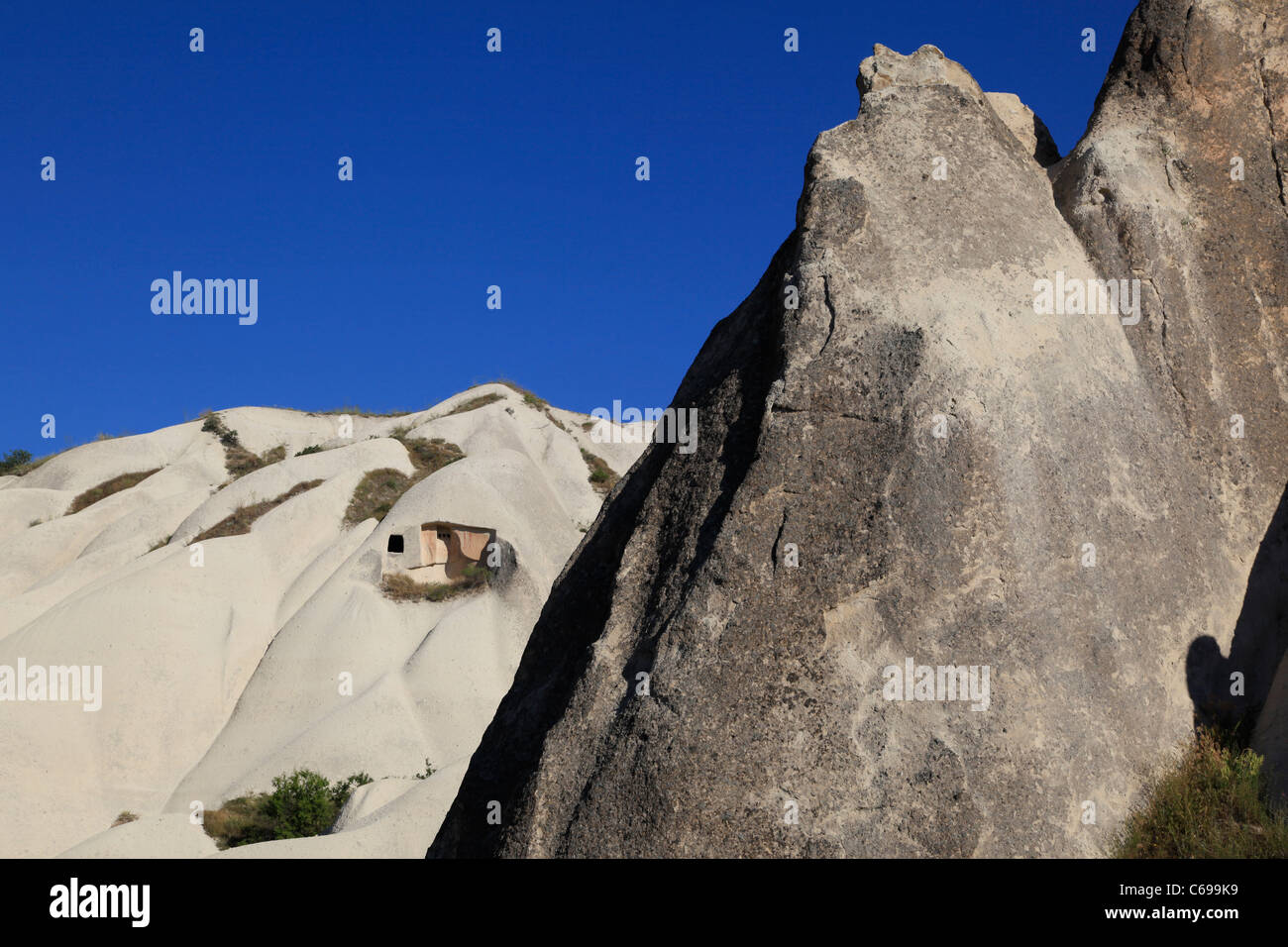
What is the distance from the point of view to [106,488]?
98.7 ft

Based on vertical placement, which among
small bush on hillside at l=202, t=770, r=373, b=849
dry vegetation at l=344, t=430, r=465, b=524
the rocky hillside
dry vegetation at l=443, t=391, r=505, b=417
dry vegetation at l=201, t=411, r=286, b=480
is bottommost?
small bush on hillside at l=202, t=770, r=373, b=849

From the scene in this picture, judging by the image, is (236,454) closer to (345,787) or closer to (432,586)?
(432,586)

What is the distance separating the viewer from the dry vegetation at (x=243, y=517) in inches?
990

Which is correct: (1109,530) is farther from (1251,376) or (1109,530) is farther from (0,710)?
(0,710)

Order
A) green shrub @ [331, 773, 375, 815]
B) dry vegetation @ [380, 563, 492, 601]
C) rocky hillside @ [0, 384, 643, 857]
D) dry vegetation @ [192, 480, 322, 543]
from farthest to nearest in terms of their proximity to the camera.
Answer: dry vegetation @ [192, 480, 322, 543] → dry vegetation @ [380, 563, 492, 601] → rocky hillside @ [0, 384, 643, 857] → green shrub @ [331, 773, 375, 815]

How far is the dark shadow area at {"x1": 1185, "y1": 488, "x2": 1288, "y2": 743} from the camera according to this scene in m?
5.54

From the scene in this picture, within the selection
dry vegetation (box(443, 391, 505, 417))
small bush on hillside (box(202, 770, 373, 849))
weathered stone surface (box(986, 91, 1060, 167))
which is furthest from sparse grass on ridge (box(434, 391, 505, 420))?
weathered stone surface (box(986, 91, 1060, 167))

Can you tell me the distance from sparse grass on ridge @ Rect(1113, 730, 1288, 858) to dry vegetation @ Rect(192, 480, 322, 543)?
2296cm

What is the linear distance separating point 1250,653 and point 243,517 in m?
23.5

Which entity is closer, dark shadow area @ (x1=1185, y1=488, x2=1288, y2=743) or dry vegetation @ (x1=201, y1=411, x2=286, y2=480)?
dark shadow area @ (x1=1185, y1=488, x2=1288, y2=743)

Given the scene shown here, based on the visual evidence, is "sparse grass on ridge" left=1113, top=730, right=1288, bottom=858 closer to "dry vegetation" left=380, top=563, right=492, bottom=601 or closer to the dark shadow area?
the dark shadow area

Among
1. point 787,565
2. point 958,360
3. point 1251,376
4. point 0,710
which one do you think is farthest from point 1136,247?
point 0,710

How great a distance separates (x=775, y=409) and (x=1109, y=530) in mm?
1746

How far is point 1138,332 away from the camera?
6395mm
